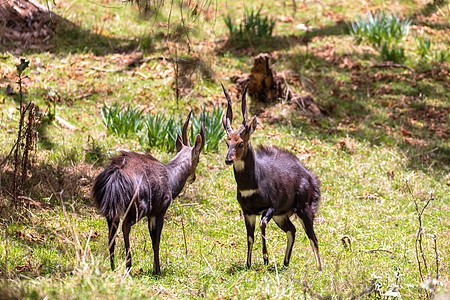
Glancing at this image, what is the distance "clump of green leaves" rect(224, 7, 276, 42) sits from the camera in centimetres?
1348

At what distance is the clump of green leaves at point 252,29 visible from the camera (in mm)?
13477

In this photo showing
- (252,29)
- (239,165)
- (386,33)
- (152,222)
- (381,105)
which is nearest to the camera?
(239,165)

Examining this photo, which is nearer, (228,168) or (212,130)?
(228,168)

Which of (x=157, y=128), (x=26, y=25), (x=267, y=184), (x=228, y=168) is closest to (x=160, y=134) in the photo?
(x=157, y=128)

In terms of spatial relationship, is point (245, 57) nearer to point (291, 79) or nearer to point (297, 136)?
point (291, 79)

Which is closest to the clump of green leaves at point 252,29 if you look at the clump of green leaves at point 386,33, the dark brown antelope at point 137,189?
the clump of green leaves at point 386,33

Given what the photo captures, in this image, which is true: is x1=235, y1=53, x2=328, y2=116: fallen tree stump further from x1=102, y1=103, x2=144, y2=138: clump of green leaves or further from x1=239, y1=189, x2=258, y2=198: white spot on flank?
x1=239, y1=189, x2=258, y2=198: white spot on flank

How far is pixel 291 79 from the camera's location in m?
12.4

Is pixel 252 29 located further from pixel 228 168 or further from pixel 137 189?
pixel 137 189

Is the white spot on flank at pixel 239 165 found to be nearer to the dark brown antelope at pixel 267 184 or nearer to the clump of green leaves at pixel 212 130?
the dark brown antelope at pixel 267 184

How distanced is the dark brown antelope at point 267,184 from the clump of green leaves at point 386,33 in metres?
7.65

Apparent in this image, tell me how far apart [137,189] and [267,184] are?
1608mm

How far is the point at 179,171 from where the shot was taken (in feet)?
21.1

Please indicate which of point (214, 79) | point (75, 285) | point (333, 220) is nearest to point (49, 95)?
point (214, 79)
